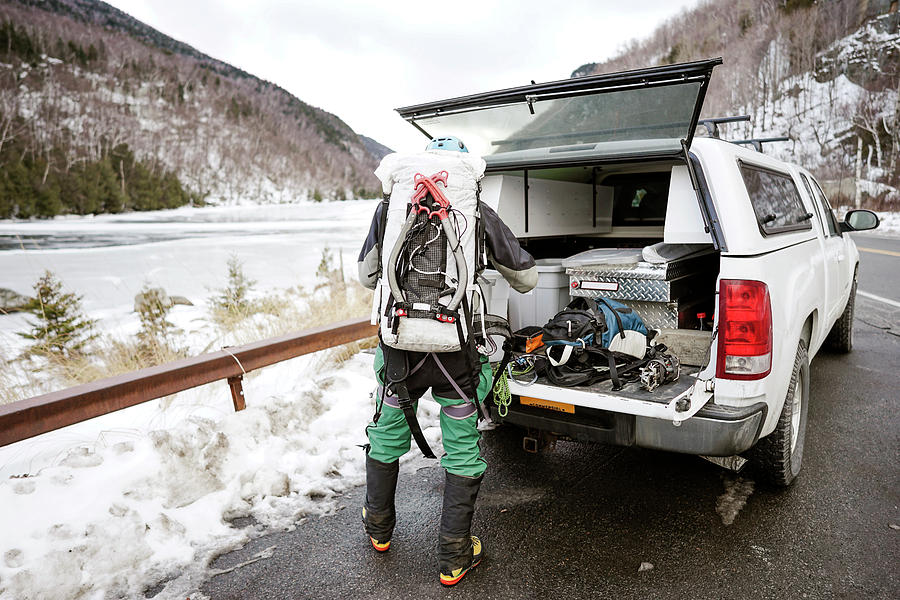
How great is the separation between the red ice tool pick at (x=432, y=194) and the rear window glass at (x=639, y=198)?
3.61m

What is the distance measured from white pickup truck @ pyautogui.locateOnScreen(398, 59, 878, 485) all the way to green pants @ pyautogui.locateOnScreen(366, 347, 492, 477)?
0.41m

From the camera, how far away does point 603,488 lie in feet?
10.3

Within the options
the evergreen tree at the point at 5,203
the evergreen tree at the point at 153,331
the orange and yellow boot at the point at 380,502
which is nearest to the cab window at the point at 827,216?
the orange and yellow boot at the point at 380,502

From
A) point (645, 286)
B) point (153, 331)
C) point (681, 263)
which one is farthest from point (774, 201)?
point (153, 331)

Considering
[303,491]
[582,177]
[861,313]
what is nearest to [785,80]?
[861,313]

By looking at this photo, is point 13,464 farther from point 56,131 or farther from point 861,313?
point 56,131

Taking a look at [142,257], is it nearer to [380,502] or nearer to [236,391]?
[236,391]

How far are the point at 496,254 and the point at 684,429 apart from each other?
→ 1194 mm

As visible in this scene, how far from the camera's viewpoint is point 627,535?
266 cm

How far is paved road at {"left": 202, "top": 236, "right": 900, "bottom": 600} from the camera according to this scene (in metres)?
2.28

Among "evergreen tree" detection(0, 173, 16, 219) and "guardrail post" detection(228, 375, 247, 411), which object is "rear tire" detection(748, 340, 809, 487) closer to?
"guardrail post" detection(228, 375, 247, 411)

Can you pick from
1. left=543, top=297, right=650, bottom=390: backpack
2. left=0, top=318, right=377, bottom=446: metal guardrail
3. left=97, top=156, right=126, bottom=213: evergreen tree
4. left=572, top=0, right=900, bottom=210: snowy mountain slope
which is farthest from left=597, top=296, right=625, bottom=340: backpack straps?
left=572, top=0, right=900, bottom=210: snowy mountain slope

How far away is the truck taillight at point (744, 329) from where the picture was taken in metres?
2.41

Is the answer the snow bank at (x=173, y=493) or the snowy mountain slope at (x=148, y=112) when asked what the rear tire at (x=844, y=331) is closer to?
the snow bank at (x=173, y=493)
